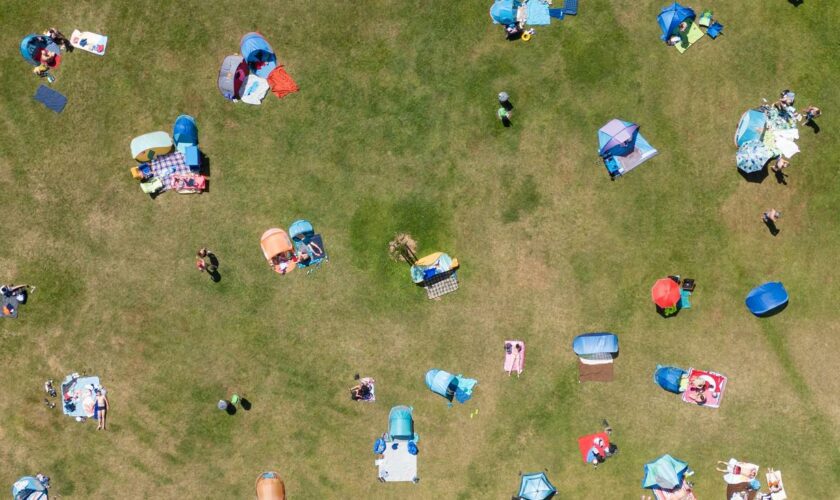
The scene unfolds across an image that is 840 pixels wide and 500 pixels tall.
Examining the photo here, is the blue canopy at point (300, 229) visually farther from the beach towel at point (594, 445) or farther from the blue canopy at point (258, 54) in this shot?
the beach towel at point (594, 445)

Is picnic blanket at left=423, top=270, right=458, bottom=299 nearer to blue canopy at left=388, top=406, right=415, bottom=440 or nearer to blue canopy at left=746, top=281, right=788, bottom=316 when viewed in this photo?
blue canopy at left=388, top=406, right=415, bottom=440

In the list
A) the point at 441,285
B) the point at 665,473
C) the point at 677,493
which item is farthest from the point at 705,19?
the point at 677,493

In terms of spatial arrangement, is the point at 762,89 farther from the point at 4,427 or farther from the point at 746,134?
the point at 4,427

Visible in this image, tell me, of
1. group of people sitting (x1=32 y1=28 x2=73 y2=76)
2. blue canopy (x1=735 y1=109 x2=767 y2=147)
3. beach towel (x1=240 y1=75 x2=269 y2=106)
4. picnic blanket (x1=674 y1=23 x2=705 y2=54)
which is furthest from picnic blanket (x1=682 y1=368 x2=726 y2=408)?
group of people sitting (x1=32 y1=28 x2=73 y2=76)

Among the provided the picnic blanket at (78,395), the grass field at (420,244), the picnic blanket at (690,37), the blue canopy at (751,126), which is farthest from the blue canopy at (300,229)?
the blue canopy at (751,126)

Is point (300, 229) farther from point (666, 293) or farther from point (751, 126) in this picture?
point (751, 126)
